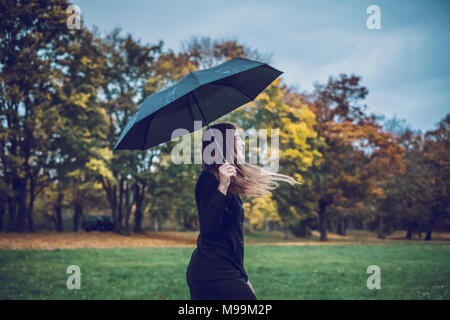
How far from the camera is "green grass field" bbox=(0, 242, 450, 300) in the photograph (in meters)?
6.44

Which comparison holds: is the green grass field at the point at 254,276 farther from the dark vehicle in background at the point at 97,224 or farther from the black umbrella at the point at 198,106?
the dark vehicle in background at the point at 97,224

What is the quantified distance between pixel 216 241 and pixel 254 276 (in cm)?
681

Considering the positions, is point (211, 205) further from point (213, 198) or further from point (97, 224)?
point (97, 224)

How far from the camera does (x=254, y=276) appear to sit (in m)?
8.78

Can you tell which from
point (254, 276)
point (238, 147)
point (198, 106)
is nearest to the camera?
point (238, 147)

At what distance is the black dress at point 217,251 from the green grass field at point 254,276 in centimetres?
328

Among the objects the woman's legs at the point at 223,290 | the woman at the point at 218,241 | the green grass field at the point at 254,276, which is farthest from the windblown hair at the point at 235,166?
the green grass field at the point at 254,276

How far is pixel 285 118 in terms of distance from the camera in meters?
19.2

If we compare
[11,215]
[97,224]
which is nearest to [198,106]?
[11,215]

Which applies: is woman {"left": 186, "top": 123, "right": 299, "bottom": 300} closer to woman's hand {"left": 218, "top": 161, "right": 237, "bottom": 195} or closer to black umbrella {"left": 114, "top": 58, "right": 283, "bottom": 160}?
woman's hand {"left": 218, "top": 161, "right": 237, "bottom": 195}

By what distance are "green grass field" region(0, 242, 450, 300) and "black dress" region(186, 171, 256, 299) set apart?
3.28 m

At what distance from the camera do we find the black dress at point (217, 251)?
2.46m
